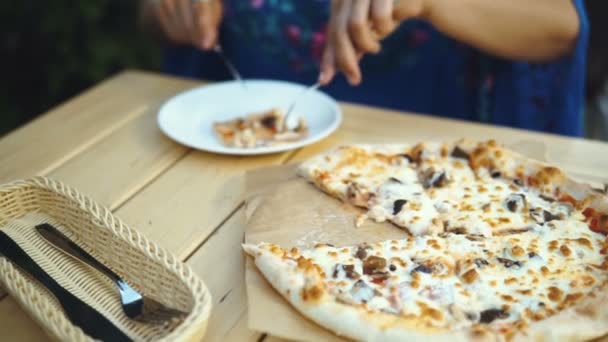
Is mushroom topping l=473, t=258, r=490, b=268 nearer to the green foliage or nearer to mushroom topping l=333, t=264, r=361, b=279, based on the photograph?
mushroom topping l=333, t=264, r=361, b=279

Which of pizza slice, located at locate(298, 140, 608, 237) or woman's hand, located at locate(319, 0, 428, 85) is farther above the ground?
woman's hand, located at locate(319, 0, 428, 85)

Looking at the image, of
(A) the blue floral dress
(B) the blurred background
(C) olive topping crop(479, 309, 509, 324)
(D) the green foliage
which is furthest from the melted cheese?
(D) the green foliage

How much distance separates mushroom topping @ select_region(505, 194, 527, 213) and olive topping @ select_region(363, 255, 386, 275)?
0.25 metres

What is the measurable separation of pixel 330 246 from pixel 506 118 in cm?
88

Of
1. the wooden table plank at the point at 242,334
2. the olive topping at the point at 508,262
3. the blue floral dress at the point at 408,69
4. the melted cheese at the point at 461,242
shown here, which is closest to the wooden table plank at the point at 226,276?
the wooden table plank at the point at 242,334

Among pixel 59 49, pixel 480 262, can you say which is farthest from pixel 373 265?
pixel 59 49

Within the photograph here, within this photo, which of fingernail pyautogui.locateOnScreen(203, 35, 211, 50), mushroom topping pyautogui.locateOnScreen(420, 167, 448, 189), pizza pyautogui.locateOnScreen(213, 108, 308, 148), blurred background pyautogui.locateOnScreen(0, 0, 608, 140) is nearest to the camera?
mushroom topping pyautogui.locateOnScreen(420, 167, 448, 189)

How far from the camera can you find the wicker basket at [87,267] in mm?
767

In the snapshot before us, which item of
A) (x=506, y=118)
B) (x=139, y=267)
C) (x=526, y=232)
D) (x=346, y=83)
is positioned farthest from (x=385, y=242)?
(x=346, y=83)

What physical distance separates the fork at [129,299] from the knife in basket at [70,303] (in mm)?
43

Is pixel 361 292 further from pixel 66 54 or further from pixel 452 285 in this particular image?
pixel 66 54

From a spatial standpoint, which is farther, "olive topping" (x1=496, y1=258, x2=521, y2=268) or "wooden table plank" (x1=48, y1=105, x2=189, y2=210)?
"wooden table plank" (x1=48, y1=105, x2=189, y2=210)

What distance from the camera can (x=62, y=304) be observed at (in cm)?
81

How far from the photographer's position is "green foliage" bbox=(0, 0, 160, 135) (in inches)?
105
